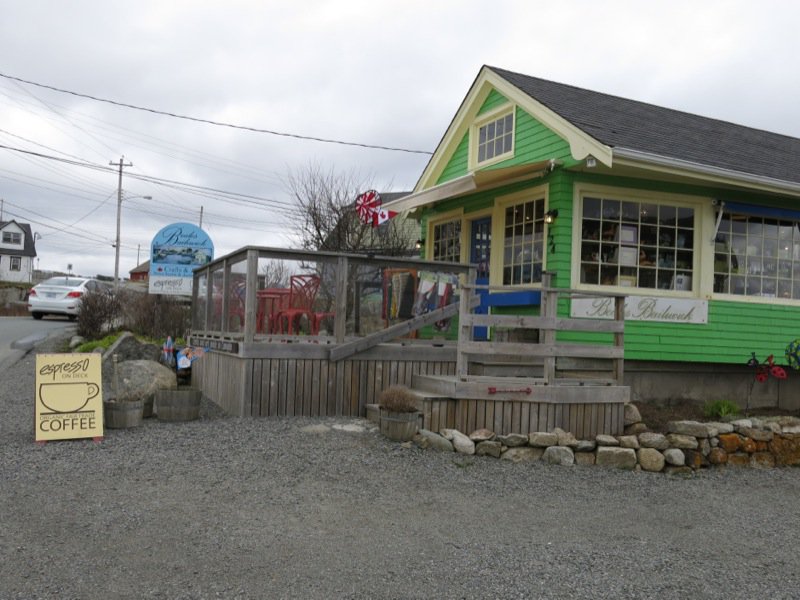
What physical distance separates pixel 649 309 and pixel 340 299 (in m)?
4.00

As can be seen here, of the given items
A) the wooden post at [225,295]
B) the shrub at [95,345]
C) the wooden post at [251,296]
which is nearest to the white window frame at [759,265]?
the wooden post at [251,296]

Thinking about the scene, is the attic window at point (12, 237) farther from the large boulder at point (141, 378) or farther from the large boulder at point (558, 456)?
the large boulder at point (558, 456)

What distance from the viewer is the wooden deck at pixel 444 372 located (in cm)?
716

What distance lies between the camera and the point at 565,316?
894 centimetres

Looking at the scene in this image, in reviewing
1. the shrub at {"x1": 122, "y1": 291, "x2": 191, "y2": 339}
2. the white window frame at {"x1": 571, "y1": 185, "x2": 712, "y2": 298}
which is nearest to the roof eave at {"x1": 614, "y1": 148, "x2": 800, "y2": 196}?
the white window frame at {"x1": 571, "y1": 185, "x2": 712, "y2": 298}

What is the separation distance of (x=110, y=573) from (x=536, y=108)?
7.95 m

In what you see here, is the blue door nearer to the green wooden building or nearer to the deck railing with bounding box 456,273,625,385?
the green wooden building

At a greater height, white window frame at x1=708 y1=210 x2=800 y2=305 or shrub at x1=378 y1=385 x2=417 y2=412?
white window frame at x1=708 y1=210 x2=800 y2=305

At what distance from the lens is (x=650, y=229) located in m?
9.27

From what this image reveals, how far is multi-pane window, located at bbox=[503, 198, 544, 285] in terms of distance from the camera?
9562 millimetres

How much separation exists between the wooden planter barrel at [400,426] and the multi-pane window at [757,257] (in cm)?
510

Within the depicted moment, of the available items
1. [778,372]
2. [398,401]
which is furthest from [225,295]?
[778,372]

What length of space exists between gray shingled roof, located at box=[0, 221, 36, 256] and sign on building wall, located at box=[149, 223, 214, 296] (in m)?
51.8

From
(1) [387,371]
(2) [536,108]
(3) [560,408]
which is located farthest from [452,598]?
(2) [536,108]
